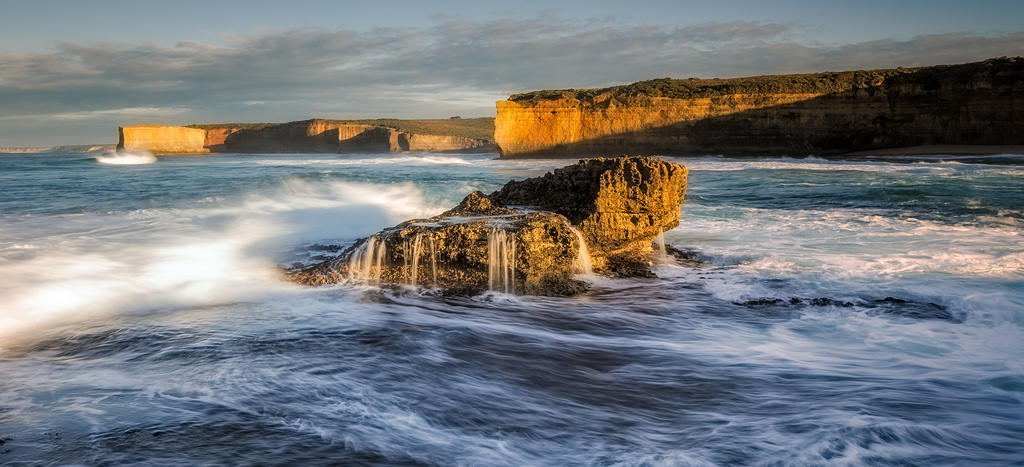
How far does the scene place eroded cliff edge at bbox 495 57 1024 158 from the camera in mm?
35312

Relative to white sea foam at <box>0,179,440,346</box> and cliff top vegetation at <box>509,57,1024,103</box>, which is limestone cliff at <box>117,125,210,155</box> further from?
white sea foam at <box>0,179,440,346</box>

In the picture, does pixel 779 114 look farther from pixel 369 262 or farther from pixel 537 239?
pixel 369 262

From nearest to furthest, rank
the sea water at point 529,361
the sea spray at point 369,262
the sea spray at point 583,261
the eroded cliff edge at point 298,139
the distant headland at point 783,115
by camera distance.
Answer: the sea water at point 529,361, the sea spray at point 369,262, the sea spray at point 583,261, the distant headland at point 783,115, the eroded cliff edge at point 298,139

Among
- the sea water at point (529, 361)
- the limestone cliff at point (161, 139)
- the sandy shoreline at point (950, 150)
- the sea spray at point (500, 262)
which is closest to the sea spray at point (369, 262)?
the sea water at point (529, 361)

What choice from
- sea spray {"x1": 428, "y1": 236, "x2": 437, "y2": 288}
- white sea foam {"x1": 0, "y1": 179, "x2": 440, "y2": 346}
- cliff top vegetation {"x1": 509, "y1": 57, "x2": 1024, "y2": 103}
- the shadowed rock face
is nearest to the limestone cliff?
cliff top vegetation {"x1": 509, "y1": 57, "x2": 1024, "y2": 103}

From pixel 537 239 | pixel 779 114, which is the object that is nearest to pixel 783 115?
pixel 779 114

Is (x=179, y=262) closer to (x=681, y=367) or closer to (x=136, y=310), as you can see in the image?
(x=136, y=310)

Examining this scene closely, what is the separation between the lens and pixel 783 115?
3862 centimetres

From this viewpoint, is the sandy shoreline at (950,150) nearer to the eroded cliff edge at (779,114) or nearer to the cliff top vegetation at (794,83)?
the eroded cliff edge at (779,114)

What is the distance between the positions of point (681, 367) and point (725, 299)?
Result: 176cm

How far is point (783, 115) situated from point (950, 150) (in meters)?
8.59

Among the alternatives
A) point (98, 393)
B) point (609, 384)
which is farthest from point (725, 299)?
point (98, 393)

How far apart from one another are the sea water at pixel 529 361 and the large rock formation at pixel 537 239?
10.6 inches

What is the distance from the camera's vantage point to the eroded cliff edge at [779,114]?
116 feet
